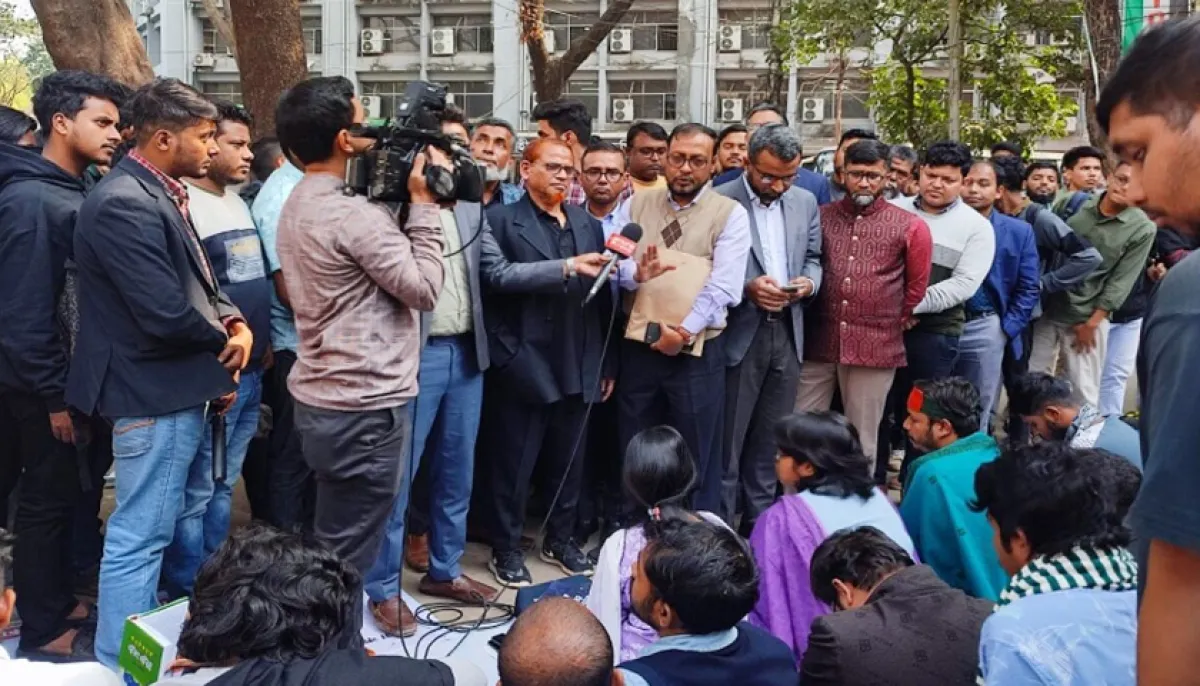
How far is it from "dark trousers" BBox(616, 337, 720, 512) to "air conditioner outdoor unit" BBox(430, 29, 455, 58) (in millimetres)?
25793

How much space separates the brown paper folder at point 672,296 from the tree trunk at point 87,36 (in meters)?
3.57

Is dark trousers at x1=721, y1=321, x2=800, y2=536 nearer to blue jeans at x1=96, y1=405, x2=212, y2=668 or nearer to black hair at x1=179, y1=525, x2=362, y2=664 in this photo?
blue jeans at x1=96, y1=405, x2=212, y2=668

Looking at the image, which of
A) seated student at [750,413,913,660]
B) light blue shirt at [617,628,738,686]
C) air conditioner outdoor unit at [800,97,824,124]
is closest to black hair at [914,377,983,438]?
seated student at [750,413,913,660]

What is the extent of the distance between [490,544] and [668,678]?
2247mm

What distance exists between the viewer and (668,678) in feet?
7.01

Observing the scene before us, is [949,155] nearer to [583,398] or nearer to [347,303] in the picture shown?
[583,398]

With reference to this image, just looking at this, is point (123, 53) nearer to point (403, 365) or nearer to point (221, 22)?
point (403, 365)

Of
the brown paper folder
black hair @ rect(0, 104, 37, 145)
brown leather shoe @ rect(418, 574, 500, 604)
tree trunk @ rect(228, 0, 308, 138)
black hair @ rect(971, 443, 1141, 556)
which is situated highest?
tree trunk @ rect(228, 0, 308, 138)

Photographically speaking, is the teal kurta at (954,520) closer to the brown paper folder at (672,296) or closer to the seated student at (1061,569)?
the seated student at (1061,569)

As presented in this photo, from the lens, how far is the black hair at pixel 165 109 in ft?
9.62

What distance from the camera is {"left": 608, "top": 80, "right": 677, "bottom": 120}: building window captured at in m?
27.6

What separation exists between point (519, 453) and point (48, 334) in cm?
173

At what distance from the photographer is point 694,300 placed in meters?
4.00

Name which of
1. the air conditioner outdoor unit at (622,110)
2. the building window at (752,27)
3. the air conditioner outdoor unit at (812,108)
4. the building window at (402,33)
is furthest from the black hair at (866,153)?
the building window at (402,33)
